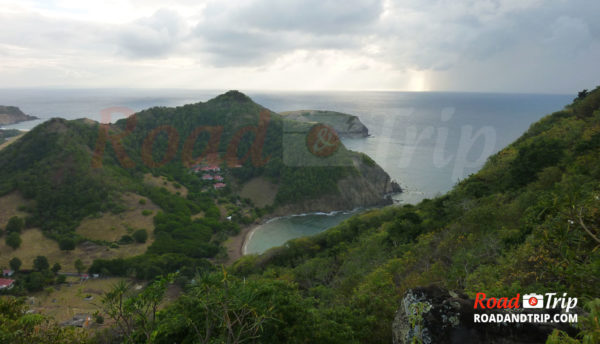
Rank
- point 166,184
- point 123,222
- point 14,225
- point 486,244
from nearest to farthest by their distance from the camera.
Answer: point 486,244 < point 14,225 < point 123,222 < point 166,184

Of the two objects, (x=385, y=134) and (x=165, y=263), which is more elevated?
(x=385, y=134)

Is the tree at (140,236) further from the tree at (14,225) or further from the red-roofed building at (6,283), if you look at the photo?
the tree at (14,225)

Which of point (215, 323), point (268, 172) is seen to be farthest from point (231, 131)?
point (215, 323)

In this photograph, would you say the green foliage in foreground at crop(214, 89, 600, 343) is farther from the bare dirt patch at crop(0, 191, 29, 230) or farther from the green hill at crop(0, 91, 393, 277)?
the bare dirt patch at crop(0, 191, 29, 230)

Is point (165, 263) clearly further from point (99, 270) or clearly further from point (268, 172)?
point (268, 172)

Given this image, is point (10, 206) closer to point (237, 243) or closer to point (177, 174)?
point (177, 174)

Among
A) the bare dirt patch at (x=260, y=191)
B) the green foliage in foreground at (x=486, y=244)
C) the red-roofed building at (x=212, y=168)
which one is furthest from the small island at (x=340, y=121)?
the green foliage in foreground at (x=486, y=244)

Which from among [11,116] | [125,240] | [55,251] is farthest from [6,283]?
[11,116]
